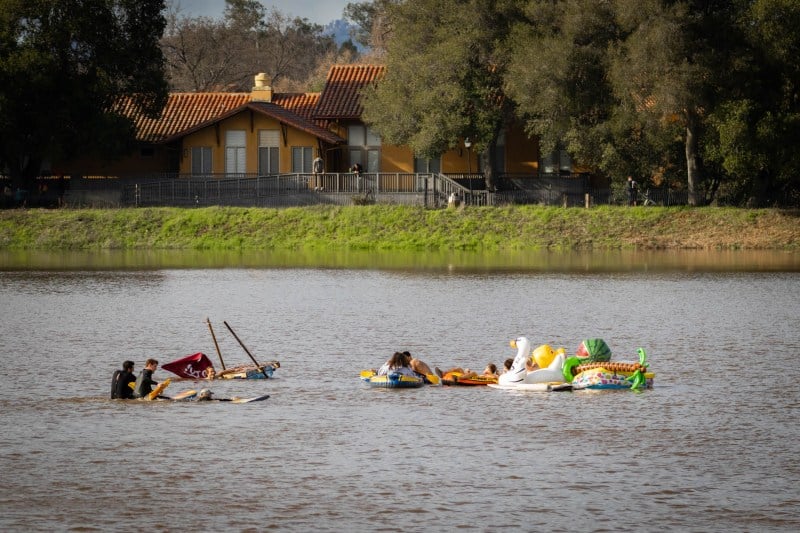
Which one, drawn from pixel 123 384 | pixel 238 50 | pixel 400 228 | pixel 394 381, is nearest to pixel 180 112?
pixel 400 228

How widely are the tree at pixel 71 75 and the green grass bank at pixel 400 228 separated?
3.96 meters

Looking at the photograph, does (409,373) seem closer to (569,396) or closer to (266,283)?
(569,396)

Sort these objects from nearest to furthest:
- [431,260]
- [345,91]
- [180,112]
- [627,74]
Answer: [431,260] → [627,74] → [345,91] → [180,112]

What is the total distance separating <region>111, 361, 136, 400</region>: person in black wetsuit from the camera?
26047mm

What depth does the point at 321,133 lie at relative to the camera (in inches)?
3046

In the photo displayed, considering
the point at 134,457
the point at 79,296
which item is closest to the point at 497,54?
the point at 79,296

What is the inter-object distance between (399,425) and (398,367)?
3.73 meters

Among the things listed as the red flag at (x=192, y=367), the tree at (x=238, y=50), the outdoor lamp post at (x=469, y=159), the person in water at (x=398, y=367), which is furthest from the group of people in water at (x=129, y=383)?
the tree at (x=238, y=50)

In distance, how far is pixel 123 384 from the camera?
26047mm

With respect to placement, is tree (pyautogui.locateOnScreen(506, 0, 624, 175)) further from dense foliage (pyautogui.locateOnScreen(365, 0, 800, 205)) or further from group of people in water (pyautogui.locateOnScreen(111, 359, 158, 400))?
group of people in water (pyautogui.locateOnScreen(111, 359, 158, 400))

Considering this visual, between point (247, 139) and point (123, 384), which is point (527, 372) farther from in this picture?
point (247, 139)

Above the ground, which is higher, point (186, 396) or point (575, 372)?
point (575, 372)

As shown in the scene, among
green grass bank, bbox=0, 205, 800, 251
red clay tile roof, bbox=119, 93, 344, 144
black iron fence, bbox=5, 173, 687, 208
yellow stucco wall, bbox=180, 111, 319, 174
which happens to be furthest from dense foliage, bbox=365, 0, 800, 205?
yellow stucco wall, bbox=180, 111, 319, 174

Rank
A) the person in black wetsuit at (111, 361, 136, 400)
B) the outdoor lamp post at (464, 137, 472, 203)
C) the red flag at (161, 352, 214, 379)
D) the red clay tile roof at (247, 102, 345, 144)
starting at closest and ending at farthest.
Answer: the person in black wetsuit at (111, 361, 136, 400)
the red flag at (161, 352, 214, 379)
the outdoor lamp post at (464, 137, 472, 203)
the red clay tile roof at (247, 102, 345, 144)
